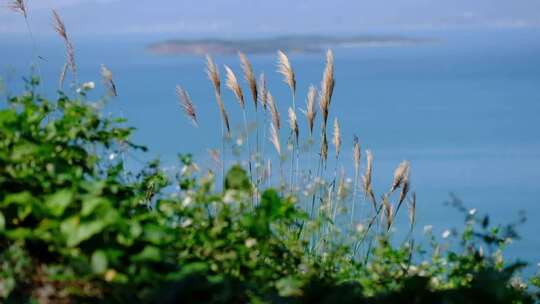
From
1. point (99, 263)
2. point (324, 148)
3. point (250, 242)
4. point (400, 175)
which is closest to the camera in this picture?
point (99, 263)

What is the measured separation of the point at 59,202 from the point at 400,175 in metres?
2.06

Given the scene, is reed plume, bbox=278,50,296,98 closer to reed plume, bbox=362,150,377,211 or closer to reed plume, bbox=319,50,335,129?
reed plume, bbox=319,50,335,129

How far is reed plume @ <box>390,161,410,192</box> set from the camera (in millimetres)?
4723

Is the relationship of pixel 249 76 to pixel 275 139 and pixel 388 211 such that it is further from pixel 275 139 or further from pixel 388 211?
pixel 388 211

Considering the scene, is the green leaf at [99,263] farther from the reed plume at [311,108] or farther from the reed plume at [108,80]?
the reed plume at [311,108]

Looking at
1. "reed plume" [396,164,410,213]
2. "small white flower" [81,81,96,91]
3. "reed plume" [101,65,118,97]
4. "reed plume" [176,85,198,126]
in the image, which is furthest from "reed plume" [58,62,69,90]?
"reed plume" [396,164,410,213]

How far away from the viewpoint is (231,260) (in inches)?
126

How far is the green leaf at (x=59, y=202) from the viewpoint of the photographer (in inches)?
119

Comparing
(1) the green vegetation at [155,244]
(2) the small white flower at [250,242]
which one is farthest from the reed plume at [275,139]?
(2) the small white flower at [250,242]

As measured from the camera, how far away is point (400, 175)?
472 cm

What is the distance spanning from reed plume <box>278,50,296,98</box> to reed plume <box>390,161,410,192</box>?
0.75 m

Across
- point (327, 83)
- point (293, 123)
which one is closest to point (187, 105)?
point (293, 123)

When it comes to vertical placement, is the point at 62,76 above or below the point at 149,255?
above

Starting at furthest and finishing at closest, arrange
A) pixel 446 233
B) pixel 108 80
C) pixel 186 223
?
pixel 108 80
pixel 446 233
pixel 186 223
